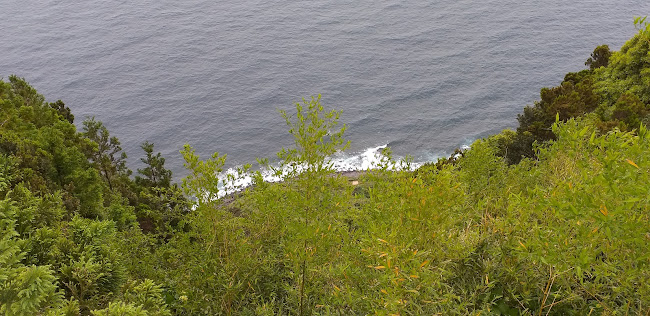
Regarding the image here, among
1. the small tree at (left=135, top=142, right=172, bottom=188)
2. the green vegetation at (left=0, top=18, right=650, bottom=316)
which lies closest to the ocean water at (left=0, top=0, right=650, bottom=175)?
the small tree at (left=135, top=142, right=172, bottom=188)

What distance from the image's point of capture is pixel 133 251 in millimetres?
16797

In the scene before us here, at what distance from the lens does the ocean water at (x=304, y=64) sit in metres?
61.2

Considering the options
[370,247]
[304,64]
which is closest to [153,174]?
[370,247]

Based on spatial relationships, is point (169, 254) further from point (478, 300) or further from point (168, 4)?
point (168, 4)

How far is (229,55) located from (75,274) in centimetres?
7527

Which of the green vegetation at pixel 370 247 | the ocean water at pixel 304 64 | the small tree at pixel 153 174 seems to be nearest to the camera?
the green vegetation at pixel 370 247

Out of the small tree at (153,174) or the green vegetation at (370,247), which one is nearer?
the green vegetation at (370,247)

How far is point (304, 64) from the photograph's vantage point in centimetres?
7531

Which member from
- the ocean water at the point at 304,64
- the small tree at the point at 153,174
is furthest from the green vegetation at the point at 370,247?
the ocean water at the point at 304,64

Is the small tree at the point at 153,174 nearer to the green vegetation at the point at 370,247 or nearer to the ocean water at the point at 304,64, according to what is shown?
the ocean water at the point at 304,64

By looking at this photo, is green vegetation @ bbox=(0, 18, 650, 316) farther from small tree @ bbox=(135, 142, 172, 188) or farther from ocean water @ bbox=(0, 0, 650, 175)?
ocean water @ bbox=(0, 0, 650, 175)

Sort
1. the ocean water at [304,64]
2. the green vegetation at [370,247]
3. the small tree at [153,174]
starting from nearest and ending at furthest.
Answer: the green vegetation at [370,247]
the small tree at [153,174]
the ocean water at [304,64]

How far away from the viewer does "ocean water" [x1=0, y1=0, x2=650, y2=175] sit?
61250 mm

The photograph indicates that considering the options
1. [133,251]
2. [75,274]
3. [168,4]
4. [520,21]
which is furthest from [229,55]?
[75,274]
